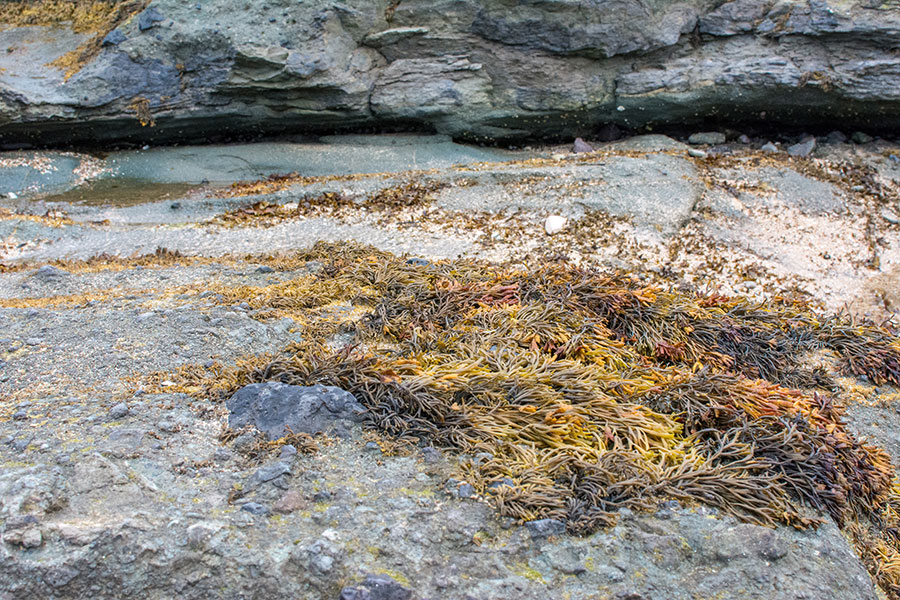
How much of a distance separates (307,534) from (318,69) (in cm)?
788

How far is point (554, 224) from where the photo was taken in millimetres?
8242

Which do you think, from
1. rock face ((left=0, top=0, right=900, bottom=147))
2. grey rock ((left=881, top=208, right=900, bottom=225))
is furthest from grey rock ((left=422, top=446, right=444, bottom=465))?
grey rock ((left=881, top=208, right=900, bottom=225))

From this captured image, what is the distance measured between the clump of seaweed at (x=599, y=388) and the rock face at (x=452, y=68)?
4.86 m

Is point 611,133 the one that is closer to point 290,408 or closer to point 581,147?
point 581,147

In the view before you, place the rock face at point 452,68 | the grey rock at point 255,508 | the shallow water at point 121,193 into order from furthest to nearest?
the rock face at point 452,68 → the shallow water at point 121,193 → the grey rock at point 255,508

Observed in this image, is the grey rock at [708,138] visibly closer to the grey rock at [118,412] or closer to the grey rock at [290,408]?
the grey rock at [290,408]

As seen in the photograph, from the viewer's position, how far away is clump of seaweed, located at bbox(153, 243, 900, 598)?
3.71 m

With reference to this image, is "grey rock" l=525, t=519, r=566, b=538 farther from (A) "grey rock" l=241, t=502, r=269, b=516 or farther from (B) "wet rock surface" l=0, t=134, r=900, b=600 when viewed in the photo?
(A) "grey rock" l=241, t=502, r=269, b=516

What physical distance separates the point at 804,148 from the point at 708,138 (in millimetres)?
1377

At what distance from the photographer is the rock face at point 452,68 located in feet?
31.5

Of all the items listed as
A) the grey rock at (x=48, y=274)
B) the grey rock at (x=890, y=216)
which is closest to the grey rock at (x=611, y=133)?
the grey rock at (x=890, y=216)

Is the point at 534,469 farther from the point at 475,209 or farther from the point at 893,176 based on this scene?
the point at 893,176

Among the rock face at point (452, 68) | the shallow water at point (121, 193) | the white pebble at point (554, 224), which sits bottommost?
the white pebble at point (554, 224)

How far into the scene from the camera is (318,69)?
31.7ft
